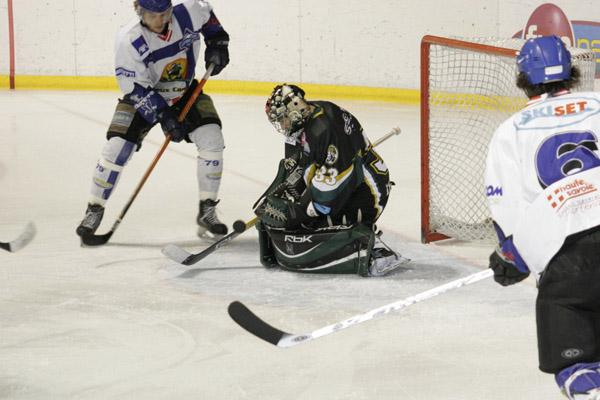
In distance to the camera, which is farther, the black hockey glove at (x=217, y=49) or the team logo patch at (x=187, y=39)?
the black hockey glove at (x=217, y=49)

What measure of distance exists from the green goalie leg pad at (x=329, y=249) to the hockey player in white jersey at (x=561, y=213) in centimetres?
178

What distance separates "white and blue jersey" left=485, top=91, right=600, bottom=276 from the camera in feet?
7.87

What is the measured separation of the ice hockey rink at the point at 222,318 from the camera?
3.16 meters

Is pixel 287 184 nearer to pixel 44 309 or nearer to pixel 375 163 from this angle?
pixel 375 163

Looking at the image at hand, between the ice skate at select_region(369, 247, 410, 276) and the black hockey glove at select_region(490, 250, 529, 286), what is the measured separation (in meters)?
1.66

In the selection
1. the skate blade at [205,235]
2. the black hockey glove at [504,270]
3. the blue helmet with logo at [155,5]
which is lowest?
the skate blade at [205,235]

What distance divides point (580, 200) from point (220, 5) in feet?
24.6

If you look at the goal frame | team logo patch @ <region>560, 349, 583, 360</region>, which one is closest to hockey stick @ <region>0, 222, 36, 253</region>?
the goal frame

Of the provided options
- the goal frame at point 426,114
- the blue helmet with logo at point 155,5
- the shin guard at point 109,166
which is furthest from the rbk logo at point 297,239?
the blue helmet with logo at point 155,5

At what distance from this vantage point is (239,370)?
3.28m

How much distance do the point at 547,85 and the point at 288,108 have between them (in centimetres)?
176

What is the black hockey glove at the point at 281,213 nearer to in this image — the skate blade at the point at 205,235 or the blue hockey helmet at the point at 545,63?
the skate blade at the point at 205,235

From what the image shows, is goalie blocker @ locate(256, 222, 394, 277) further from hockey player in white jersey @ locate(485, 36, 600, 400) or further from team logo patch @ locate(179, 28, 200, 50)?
hockey player in white jersey @ locate(485, 36, 600, 400)

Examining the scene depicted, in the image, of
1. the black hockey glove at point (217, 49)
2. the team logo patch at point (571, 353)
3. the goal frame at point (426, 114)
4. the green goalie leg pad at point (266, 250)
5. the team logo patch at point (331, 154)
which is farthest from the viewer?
the black hockey glove at point (217, 49)
